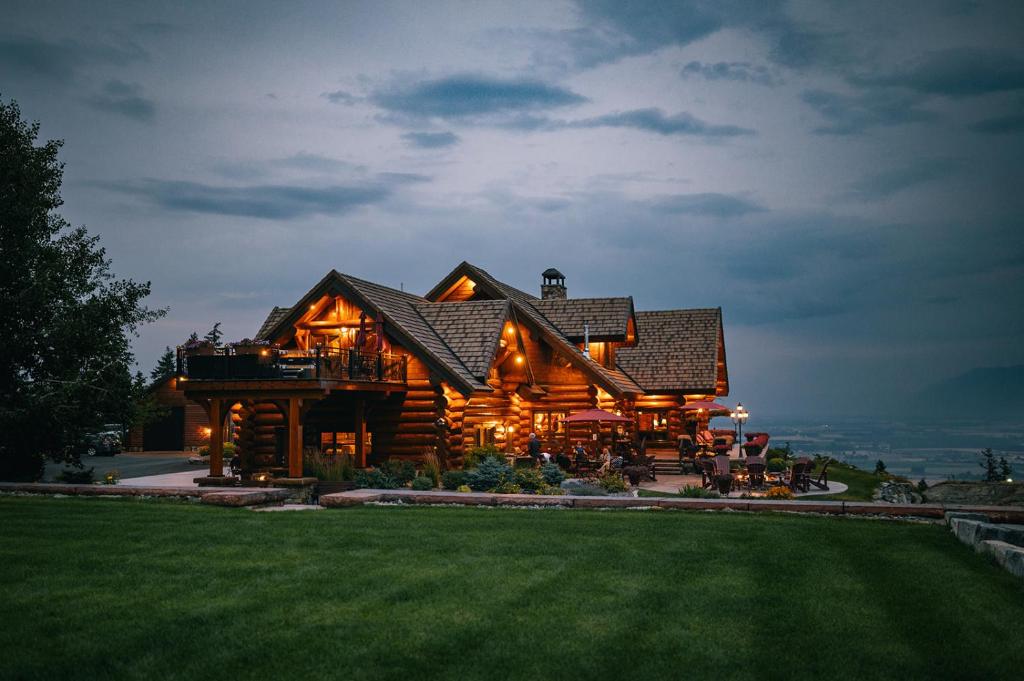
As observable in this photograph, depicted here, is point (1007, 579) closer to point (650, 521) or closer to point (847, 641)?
point (847, 641)

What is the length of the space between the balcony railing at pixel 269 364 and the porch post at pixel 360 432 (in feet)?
3.43

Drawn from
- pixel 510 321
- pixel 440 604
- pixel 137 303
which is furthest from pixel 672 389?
pixel 440 604

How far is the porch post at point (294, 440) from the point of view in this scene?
23766mm

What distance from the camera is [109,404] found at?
87.7 feet

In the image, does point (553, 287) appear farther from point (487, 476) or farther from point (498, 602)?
point (498, 602)

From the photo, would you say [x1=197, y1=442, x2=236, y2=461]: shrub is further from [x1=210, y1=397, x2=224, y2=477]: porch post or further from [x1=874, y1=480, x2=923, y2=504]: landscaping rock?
[x1=874, y1=480, x2=923, y2=504]: landscaping rock

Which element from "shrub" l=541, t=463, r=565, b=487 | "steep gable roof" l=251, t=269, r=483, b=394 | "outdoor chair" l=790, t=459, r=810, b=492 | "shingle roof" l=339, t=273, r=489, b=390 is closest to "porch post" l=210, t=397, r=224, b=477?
"steep gable roof" l=251, t=269, r=483, b=394

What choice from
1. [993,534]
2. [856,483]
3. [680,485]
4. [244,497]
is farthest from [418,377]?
[993,534]

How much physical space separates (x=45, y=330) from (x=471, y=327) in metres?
13.6

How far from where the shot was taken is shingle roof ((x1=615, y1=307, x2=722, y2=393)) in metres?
40.6

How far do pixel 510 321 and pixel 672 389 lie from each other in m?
11.1

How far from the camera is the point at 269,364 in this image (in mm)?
24703

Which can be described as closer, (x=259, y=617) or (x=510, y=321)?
(x=259, y=617)

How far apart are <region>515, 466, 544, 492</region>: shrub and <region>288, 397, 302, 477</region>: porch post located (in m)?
6.17
